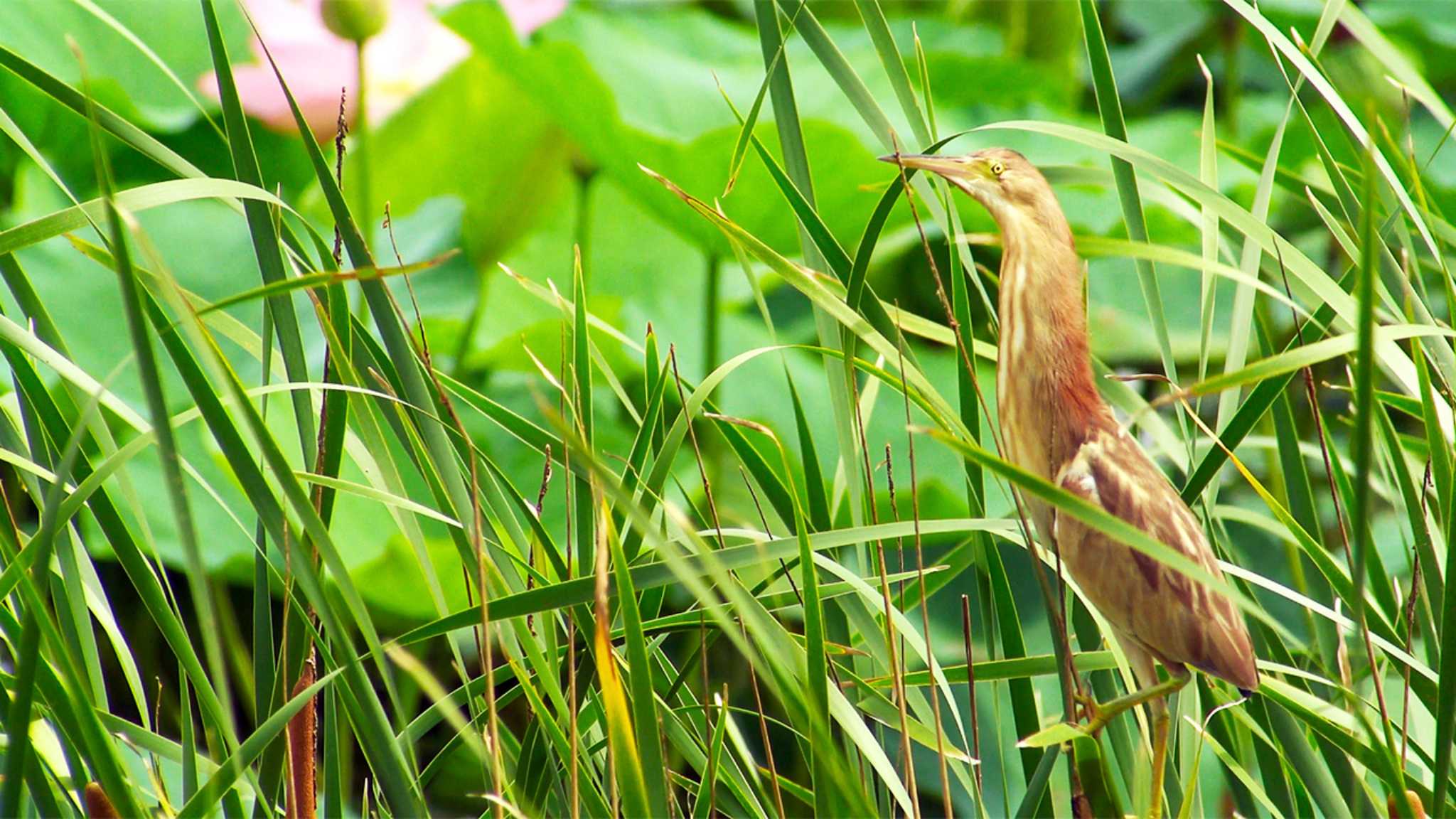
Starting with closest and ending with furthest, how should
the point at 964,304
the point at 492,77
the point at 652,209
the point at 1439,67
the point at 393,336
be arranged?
the point at 393,336, the point at 964,304, the point at 652,209, the point at 492,77, the point at 1439,67

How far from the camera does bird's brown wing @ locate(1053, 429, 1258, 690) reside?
0.59 meters

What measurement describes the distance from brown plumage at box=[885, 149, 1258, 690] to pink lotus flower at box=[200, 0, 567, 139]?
90 centimetres

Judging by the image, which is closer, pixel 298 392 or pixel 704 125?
pixel 298 392

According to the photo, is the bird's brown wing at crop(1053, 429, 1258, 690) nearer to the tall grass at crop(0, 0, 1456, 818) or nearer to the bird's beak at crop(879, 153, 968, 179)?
the tall grass at crop(0, 0, 1456, 818)

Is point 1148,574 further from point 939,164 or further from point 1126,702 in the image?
point 939,164

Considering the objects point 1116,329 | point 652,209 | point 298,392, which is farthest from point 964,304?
point 1116,329

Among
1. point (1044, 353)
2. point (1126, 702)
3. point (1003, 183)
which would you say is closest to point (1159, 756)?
point (1126, 702)

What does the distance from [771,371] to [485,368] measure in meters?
0.36

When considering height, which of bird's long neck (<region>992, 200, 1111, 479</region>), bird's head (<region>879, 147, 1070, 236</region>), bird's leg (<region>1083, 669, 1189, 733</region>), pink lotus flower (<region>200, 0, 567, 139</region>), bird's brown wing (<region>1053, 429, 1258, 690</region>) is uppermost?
pink lotus flower (<region>200, 0, 567, 139</region>)

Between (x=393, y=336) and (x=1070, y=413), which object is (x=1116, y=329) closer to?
(x=1070, y=413)

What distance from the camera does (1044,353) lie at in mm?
641

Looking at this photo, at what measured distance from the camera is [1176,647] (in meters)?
0.60

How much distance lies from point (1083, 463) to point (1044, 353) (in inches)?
2.2

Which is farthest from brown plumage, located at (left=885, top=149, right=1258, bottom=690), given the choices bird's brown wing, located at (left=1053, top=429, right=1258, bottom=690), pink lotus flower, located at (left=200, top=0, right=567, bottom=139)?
pink lotus flower, located at (left=200, top=0, right=567, bottom=139)
